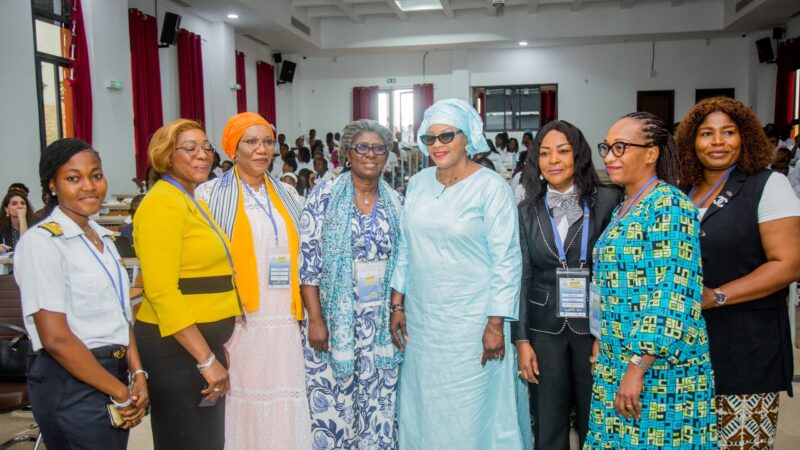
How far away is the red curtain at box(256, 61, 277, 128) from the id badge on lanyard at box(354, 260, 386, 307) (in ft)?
39.3

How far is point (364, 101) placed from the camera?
50.6ft

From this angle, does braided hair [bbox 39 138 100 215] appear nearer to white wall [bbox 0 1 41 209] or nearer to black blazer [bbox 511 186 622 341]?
black blazer [bbox 511 186 622 341]

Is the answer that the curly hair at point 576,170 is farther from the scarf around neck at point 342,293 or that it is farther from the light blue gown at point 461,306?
the scarf around neck at point 342,293

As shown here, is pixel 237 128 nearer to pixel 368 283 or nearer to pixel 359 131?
pixel 359 131

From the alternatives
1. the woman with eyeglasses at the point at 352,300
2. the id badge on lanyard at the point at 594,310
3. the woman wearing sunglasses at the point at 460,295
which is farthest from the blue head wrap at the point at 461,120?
the id badge on lanyard at the point at 594,310

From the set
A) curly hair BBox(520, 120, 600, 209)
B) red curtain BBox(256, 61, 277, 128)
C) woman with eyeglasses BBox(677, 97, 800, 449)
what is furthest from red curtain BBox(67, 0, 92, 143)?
woman with eyeglasses BBox(677, 97, 800, 449)

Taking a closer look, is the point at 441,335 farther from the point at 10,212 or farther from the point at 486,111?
the point at 486,111

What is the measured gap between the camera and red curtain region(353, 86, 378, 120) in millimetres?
15405

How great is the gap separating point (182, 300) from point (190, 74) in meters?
9.45

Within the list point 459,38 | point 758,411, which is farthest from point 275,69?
point 758,411

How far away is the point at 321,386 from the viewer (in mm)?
2309

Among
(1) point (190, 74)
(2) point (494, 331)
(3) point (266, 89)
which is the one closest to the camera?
(2) point (494, 331)

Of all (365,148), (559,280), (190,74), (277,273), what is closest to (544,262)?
(559,280)

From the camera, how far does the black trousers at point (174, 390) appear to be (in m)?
1.87
